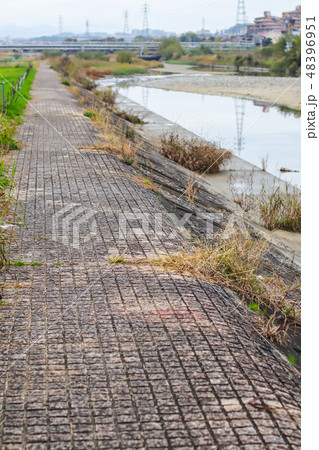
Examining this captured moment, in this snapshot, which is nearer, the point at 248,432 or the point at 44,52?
the point at 248,432

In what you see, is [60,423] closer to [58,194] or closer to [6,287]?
[6,287]

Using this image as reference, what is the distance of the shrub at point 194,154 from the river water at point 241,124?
5.23 feet

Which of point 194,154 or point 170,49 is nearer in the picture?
point 194,154

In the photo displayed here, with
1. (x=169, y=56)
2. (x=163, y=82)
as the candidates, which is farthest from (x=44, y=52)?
(x=163, y=82)

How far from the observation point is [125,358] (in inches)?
172

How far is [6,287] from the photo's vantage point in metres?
5.55

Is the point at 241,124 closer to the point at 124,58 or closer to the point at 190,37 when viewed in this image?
the point at 124,58

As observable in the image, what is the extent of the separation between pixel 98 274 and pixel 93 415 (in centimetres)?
235
